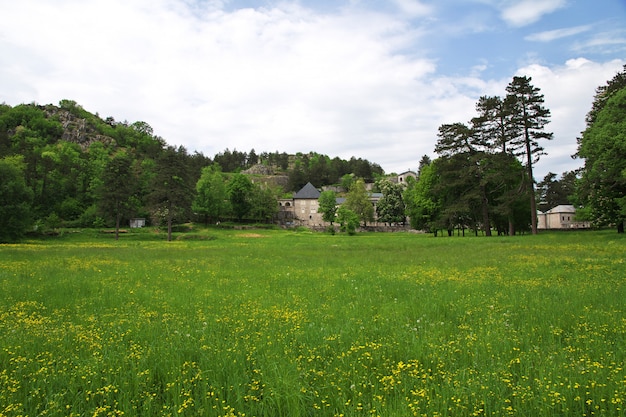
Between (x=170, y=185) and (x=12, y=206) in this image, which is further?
(x=170, y=185)

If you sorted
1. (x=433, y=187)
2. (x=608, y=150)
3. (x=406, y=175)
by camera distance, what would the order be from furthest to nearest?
(x=406, y=175) → (x=433, y=187) → (x=608, y=150)

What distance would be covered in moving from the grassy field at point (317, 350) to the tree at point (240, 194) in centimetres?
8995

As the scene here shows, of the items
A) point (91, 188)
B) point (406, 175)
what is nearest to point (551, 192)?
point (406, 175)

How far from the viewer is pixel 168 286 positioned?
13898 mm

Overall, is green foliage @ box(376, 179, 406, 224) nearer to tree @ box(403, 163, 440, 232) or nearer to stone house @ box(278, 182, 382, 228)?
stone house @ box(278, 182, 382, 228)

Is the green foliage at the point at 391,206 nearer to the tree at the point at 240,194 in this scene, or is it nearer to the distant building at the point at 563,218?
the tree at the point at 240,194

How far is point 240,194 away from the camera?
102500mm

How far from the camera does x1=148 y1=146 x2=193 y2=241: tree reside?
60.5m

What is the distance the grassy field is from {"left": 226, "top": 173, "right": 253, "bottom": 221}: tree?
89.9 m

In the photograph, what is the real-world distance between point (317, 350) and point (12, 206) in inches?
2316

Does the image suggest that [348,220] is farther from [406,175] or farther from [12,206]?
[406,175]

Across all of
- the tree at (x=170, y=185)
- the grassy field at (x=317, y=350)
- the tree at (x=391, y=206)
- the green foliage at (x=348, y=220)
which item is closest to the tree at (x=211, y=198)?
the tree at (x=170, y=185)

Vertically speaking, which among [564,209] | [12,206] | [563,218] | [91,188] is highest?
[91,188]

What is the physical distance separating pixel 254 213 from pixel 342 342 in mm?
99377
